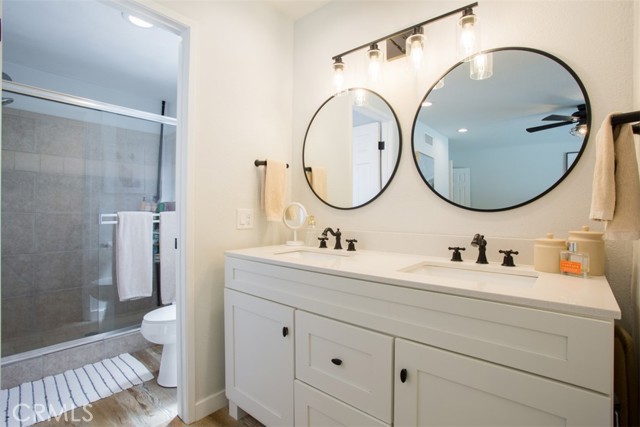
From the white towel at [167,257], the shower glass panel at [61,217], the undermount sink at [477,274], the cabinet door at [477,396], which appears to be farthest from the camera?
the white towel at [167,257]

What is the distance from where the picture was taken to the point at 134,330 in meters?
2.47

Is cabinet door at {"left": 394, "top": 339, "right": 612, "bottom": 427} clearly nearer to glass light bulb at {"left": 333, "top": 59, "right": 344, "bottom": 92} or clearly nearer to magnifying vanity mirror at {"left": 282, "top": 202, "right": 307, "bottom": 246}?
magnifying vanity mirror at {"left": 282, "top": 202, "right": 307, "bottom": 246}

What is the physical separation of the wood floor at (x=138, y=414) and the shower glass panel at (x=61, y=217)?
0.92m

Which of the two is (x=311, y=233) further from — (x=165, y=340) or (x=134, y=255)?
(x=134, y=255)

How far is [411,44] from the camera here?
1433 mm

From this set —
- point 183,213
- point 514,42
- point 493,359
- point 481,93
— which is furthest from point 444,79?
point 183,213

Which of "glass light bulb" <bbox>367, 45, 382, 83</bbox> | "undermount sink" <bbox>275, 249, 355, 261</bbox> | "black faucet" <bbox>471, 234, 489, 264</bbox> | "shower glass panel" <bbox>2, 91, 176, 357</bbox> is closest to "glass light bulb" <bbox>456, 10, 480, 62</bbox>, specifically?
"glass light bulb" <bbox>367, 45, 382, 83</bbox>

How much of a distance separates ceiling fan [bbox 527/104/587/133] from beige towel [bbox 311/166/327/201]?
1.14 metres

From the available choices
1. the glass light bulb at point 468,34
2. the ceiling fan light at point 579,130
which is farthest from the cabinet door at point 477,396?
the glass light bulb at point 468,34

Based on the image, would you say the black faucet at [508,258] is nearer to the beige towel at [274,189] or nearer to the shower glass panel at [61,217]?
the beige towel at [274,189]

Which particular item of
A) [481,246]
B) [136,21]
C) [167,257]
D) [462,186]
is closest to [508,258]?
[481,246]

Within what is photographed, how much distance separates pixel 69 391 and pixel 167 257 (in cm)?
118

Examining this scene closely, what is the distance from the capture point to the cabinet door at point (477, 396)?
0.69 metres

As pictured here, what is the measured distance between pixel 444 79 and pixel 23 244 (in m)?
3.18
